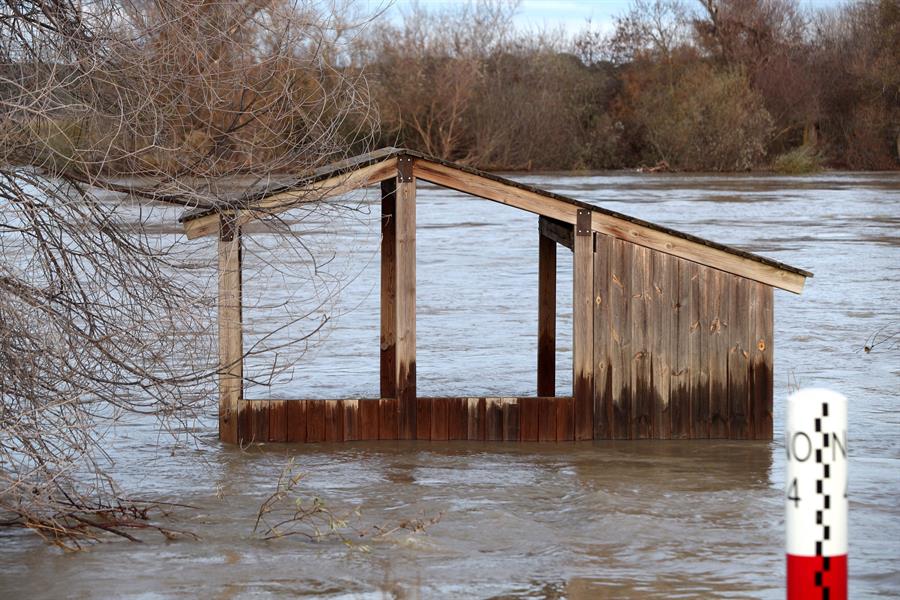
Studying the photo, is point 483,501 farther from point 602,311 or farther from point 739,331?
point 739,331

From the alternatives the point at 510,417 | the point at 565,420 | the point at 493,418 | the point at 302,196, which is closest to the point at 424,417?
the point at 493,418

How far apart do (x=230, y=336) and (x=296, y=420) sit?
0.95 m

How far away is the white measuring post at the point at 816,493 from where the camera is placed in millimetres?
3723

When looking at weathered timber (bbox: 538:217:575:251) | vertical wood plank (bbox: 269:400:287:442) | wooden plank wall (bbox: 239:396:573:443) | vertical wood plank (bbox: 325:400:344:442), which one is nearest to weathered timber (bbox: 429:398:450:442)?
wooden plank wall (bbox: 239:396:573:443)

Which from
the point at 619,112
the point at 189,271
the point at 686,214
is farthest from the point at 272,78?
the point at 619,112

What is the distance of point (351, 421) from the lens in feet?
35.9

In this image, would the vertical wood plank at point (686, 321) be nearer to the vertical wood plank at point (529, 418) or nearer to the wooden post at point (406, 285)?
the vertical wood plank at point (529, 418)

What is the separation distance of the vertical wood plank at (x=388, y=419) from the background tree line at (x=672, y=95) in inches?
1783

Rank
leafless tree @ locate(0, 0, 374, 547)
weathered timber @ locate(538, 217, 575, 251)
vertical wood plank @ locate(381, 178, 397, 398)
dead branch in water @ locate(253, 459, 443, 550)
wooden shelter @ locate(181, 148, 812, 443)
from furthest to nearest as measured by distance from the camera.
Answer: vertical wood plank @ locate(381, 178, 397, 398)
weathered timber @ locate(538, 217, 575, 251)
wooden shelter @ locate(181, 148, 812, 443)
dead branch in water @ locate(253, 459, 443, 550)
leafless tree @ locate(0, 0, 374, 547)

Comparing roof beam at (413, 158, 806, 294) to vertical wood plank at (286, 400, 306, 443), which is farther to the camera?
vertical wood plank at (286, 400, 306, 443)

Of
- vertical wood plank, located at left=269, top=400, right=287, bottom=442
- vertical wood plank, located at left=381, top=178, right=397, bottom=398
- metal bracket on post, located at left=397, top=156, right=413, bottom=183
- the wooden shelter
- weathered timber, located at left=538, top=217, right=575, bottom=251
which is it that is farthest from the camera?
vertical wood plank, located at left=381, top=178, right=397, bottom=398

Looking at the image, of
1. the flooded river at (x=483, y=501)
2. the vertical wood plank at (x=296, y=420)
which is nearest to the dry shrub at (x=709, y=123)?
the flooded river at (x=483, y=501)

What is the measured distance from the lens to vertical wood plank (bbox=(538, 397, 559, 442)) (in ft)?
36.1

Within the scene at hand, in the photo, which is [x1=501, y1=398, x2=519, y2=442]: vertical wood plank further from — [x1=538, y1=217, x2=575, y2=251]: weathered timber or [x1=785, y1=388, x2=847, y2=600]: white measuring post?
[x1=785, y1=388, x2=847, y2=600]: white measuring post
